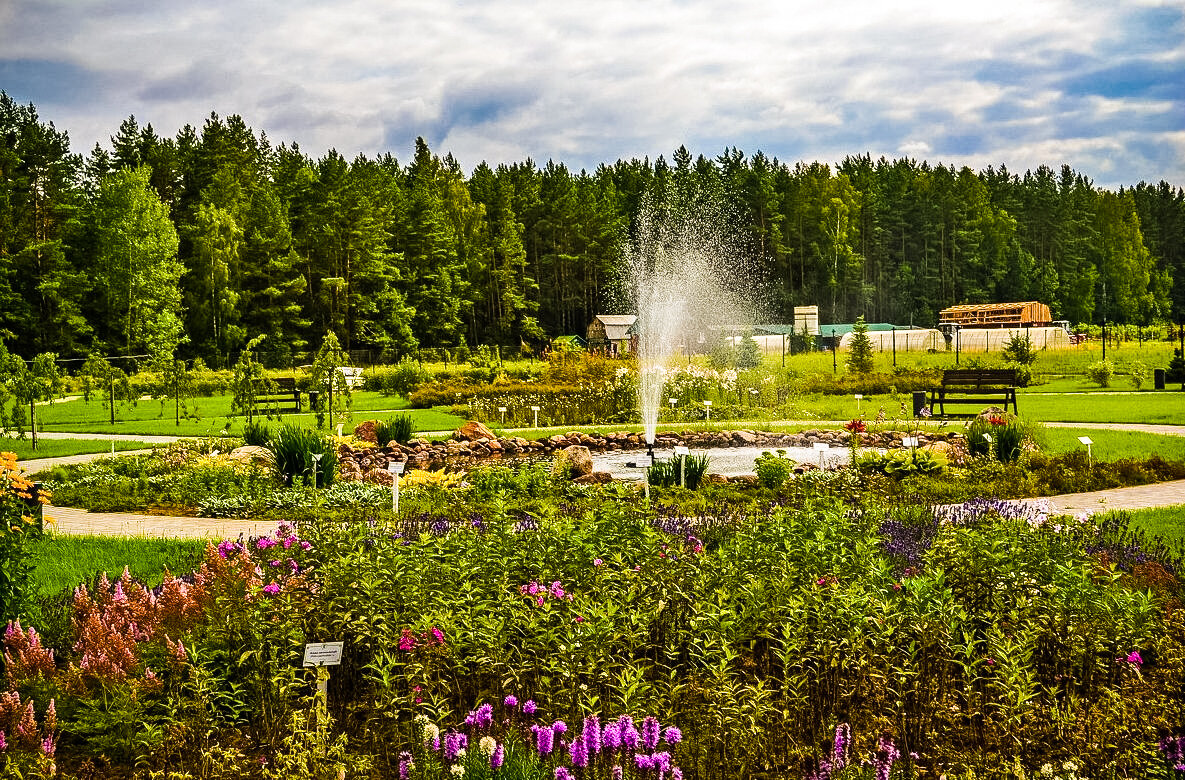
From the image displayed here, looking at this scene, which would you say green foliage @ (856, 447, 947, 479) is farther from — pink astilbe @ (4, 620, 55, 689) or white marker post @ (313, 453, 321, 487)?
pink astilbe @ (4, 620, 55, 689)

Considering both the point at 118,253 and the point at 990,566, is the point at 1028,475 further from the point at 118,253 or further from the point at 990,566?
the point at 118,253

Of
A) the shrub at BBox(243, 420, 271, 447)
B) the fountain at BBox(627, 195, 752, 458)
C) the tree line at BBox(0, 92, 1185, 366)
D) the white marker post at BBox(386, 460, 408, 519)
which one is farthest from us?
the tree line at BBox(0, 92, 1185, 366)

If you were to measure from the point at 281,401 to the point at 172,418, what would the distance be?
2548mm

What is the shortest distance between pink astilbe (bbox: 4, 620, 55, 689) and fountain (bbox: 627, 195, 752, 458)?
49.3 ft

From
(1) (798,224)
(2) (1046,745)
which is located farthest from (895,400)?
(1) (798,224)

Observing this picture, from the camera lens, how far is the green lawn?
1505cm

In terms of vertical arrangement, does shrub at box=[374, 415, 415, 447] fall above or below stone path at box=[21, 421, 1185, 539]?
above

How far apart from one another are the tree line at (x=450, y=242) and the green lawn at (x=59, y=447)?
17.9m

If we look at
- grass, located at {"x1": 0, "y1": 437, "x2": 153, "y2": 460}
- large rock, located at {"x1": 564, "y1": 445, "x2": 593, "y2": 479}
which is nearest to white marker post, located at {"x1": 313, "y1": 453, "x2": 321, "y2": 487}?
large rock, located at {"x1": 564, "y1": 445, "x2": 593, "y2": 479}

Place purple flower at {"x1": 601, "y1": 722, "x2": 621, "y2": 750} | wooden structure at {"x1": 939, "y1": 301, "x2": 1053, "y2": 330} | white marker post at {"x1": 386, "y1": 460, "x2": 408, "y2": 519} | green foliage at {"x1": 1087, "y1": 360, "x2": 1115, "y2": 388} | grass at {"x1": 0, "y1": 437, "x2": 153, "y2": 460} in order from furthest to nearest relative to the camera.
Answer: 1. wooden structure at {"x1": 939, "y1": 301, "x2": 1053, "y2": 330}
2. green foliage at {"x1": 1087, "y1": 360, "x2": 1115, "y2": 388}
3. grass at {"x1": 0, "y1": 437, "x2": 153, "y2": 460}
4. white marker post at {"x1": 386, "y1": 460, "x2": 408, "y2": 519}
5. purple flower at {"x1": 601, "y1": 722, "x2": 621, "y2": 750}

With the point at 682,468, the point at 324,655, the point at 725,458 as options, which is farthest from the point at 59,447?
the point at 324,655

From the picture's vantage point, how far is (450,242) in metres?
53.3

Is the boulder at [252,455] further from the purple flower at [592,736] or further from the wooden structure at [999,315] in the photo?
the wooden structure at [999,315]

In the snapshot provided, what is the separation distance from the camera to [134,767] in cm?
367
